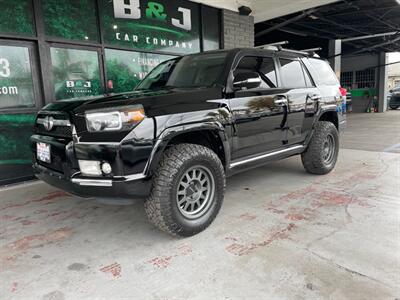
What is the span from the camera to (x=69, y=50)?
5.29m

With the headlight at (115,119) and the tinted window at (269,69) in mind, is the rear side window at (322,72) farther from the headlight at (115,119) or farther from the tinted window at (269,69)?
the headlight at (115,119)

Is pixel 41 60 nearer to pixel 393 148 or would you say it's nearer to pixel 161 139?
pixel 161 139

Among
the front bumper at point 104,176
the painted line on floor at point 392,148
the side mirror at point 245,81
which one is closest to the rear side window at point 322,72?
the side mirror at point 245,81

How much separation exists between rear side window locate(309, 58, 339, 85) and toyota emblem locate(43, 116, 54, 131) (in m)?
3.58

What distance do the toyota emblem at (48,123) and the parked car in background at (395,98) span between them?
69.8ft

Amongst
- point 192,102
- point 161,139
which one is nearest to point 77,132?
point 161,139

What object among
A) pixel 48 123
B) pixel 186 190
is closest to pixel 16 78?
pixel 48 123

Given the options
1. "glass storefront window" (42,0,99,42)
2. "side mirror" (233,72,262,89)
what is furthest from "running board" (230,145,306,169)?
"glass storefront window" (42,0,99,42)

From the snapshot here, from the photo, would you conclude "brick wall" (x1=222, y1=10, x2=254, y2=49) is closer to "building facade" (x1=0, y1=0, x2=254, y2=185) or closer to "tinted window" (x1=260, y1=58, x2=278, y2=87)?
"building facade" (x1=0, y1=0, x2=254, y2=185)

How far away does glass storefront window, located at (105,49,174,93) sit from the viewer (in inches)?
233

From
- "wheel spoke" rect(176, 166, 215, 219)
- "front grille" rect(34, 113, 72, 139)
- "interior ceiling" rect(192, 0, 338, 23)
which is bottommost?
"wheel spoke" rect(176, 166, 215, 219)

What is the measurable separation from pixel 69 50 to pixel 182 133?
12.1ft

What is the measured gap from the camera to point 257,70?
355 centimetres

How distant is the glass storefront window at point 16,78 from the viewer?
4648 millimetres
